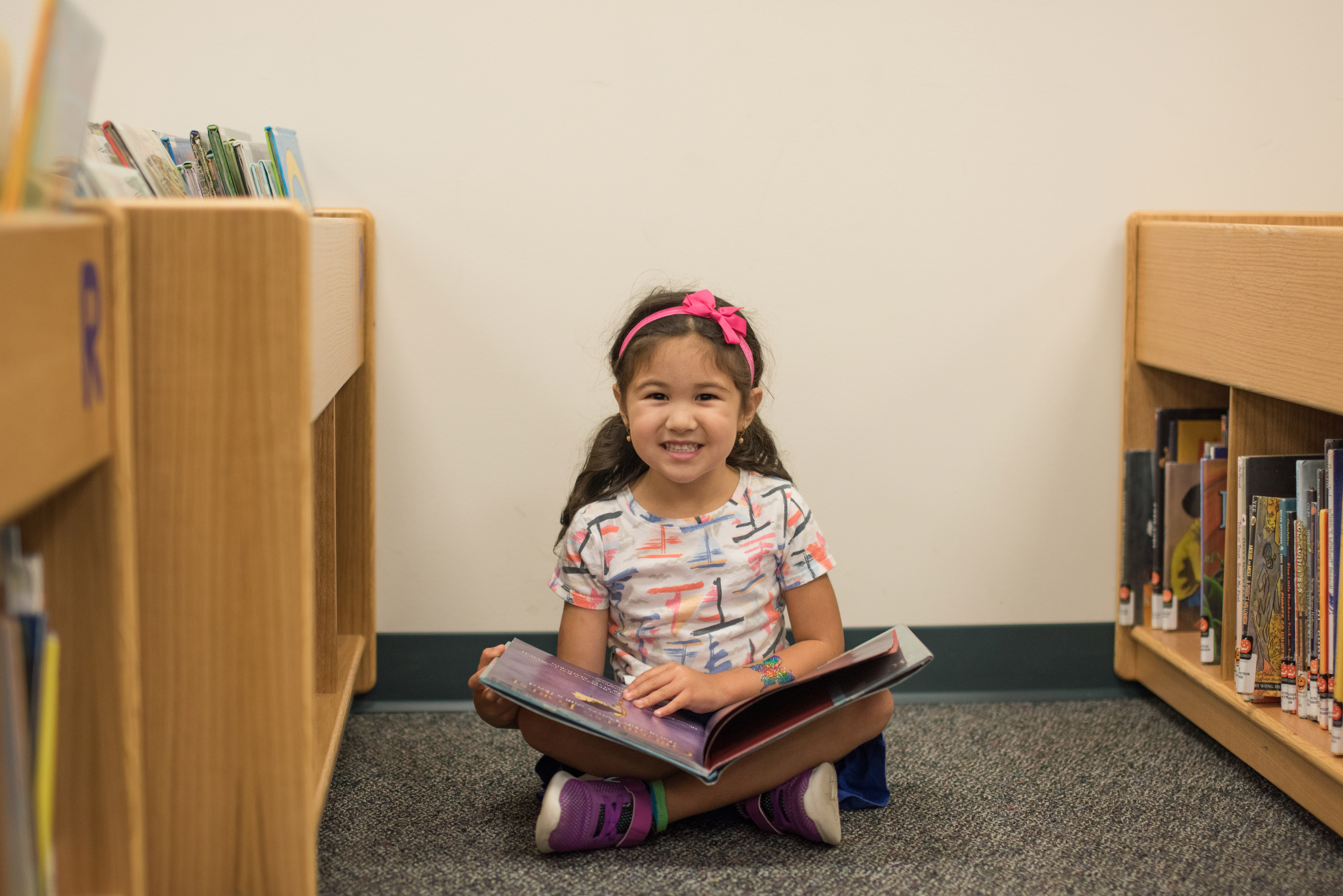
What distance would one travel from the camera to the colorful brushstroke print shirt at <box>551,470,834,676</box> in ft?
3.83

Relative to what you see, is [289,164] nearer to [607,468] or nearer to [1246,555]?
[607,468]

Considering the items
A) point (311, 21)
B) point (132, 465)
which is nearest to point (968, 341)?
point (311, 21)

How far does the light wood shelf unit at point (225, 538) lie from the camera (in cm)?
74

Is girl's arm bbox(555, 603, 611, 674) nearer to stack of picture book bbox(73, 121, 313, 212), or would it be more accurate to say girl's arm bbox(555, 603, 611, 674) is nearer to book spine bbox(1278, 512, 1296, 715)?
stack of picture book bbox(73, 121, 313, 212)

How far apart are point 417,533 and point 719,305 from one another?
559mm

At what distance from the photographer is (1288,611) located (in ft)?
3.90

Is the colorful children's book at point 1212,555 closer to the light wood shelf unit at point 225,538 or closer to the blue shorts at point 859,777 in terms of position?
the blue shorts at point 859,777

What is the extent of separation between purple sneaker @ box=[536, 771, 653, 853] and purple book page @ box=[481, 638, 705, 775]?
8 centimetres

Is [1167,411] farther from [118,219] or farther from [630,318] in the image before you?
[118,219]

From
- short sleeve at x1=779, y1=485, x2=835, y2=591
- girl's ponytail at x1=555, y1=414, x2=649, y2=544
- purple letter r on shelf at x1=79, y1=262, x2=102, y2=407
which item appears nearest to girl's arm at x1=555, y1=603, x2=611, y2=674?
girl's ponytail at x1=555, y1=414, x2=649, y2=544

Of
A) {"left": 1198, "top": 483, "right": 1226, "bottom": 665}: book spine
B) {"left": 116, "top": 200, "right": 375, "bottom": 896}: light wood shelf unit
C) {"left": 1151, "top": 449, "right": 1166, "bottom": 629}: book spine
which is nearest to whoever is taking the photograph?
{"left": 116, "top": 200, "right": 375, "bottom": 896}: light wood shelf unit

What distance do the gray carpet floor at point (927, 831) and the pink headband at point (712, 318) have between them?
51 cm

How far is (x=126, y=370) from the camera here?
0.73 meters

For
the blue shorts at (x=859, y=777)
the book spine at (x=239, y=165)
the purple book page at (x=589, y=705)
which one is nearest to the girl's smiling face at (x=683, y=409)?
the purple book page at (x=589, y=705)
